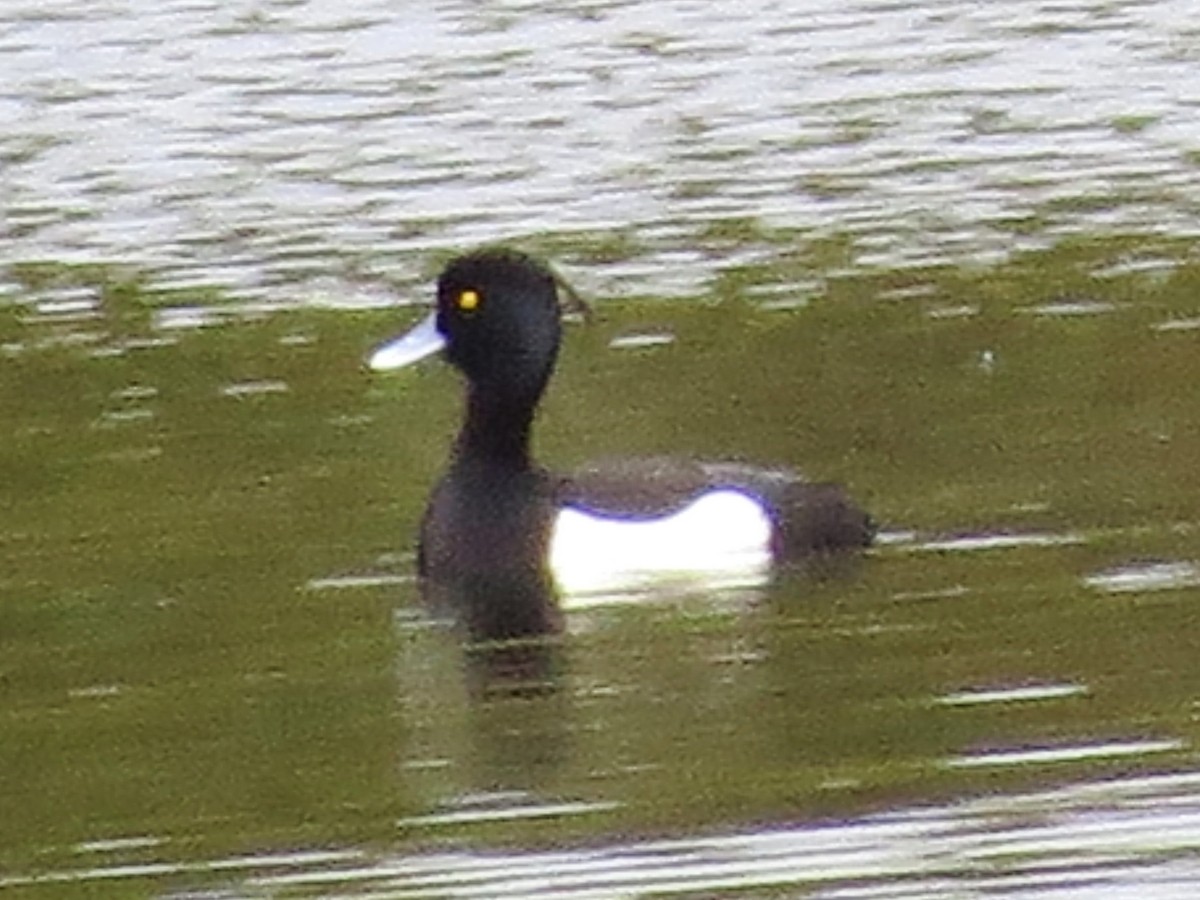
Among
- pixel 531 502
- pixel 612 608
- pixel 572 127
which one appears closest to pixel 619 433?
pixel 531 502

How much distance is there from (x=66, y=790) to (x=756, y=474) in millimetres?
2359

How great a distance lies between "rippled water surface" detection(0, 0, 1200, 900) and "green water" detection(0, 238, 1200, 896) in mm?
18

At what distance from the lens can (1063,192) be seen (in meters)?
14.6

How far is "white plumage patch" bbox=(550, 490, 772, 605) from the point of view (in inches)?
442

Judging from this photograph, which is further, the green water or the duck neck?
the duck neck

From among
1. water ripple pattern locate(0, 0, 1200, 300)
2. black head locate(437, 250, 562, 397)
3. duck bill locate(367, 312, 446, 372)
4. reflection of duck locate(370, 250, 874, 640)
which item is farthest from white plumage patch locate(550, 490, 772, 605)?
water ripple pattern locate(0, 0, 1200, 300)

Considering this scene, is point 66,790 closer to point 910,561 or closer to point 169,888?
point 169,888

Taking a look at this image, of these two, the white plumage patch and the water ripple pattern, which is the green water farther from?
the water ripple pattern

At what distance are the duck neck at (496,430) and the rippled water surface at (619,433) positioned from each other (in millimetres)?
230

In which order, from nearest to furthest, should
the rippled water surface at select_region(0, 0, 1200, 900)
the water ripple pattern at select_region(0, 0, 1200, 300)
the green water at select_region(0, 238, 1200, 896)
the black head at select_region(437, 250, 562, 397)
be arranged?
the rippled water surface at select_region(0, 0, 1200, 900)
the green water at select_region(0, 238, 1200, 896)
the black head at select_region(437, 250, 562, 397)
the water ripple pattern at select_region(0, 0, 1200, 300)

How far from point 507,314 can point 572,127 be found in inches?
155

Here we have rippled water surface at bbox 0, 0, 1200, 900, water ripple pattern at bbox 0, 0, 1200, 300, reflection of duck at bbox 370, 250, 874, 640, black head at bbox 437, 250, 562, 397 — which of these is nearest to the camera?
rippled water surface at bbox 0, 0, 1200, 900

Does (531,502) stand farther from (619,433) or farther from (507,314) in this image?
(619,433)

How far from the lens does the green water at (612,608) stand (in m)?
9.48
